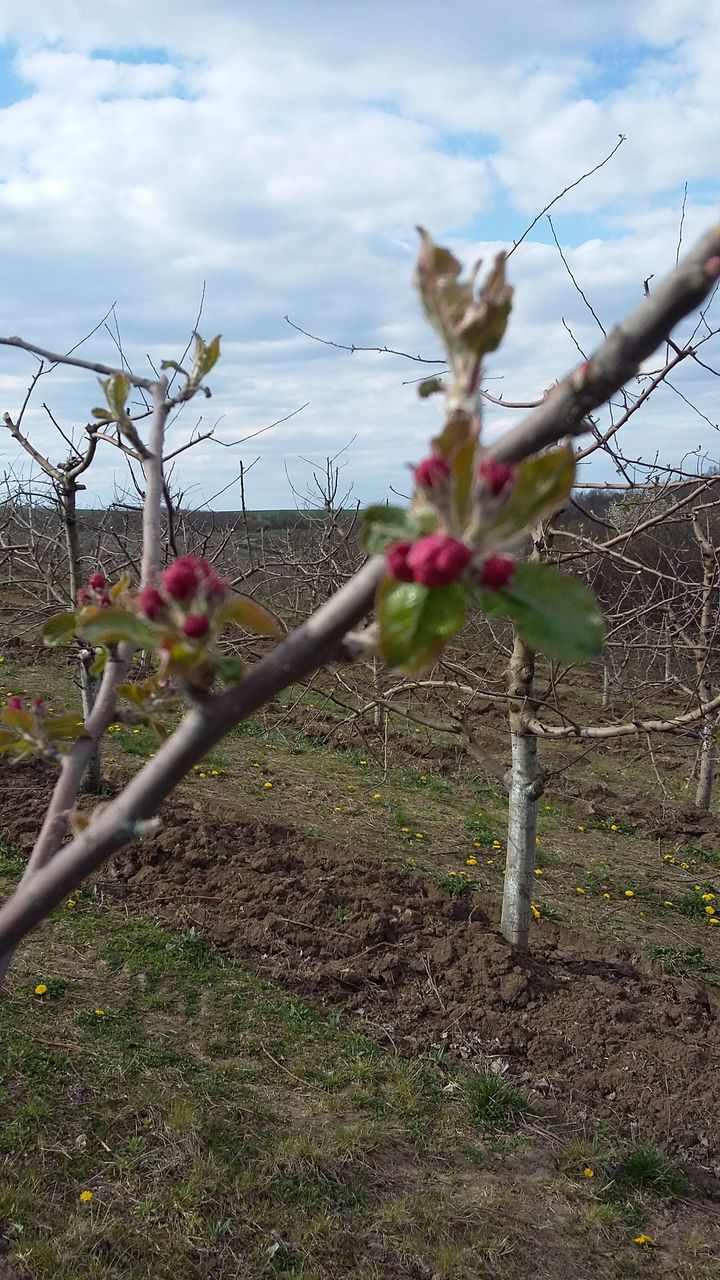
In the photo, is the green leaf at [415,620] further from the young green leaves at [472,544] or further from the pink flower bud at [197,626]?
the pink flower bud at [197,626]

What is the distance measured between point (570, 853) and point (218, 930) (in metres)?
3.73

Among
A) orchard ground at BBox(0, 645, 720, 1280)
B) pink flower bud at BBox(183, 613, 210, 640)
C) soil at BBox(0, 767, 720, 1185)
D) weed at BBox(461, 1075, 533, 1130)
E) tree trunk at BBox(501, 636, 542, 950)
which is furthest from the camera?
tree trunk at BBox(501, 636, 542, 950)

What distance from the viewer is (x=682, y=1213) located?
3588mm

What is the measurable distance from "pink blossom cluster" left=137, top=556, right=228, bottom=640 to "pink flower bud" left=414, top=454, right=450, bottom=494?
0.18 meters

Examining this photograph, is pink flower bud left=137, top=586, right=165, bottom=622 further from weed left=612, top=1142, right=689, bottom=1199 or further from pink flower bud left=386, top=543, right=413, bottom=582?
weed left=612, top=1142, right=689, bottom=1199

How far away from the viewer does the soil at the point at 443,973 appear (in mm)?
4207

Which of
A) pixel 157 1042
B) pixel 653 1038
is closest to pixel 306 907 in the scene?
pixel 157 1042

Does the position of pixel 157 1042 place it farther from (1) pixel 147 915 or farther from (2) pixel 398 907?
(2) pixel 398 907

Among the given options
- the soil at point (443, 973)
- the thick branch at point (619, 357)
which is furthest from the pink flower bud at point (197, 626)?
the soil at point (443, 973)

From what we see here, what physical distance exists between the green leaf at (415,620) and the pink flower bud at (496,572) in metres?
0.02

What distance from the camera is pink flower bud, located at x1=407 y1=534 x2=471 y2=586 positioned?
0.49 meters

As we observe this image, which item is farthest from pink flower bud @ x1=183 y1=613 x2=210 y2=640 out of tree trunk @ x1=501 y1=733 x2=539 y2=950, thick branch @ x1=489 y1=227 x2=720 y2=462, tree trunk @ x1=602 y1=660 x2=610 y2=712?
tree trunk @ x1=602 y1=660 x2=610 y2=712

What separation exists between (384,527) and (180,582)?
0.50 ft

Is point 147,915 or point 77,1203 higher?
point 147,915
